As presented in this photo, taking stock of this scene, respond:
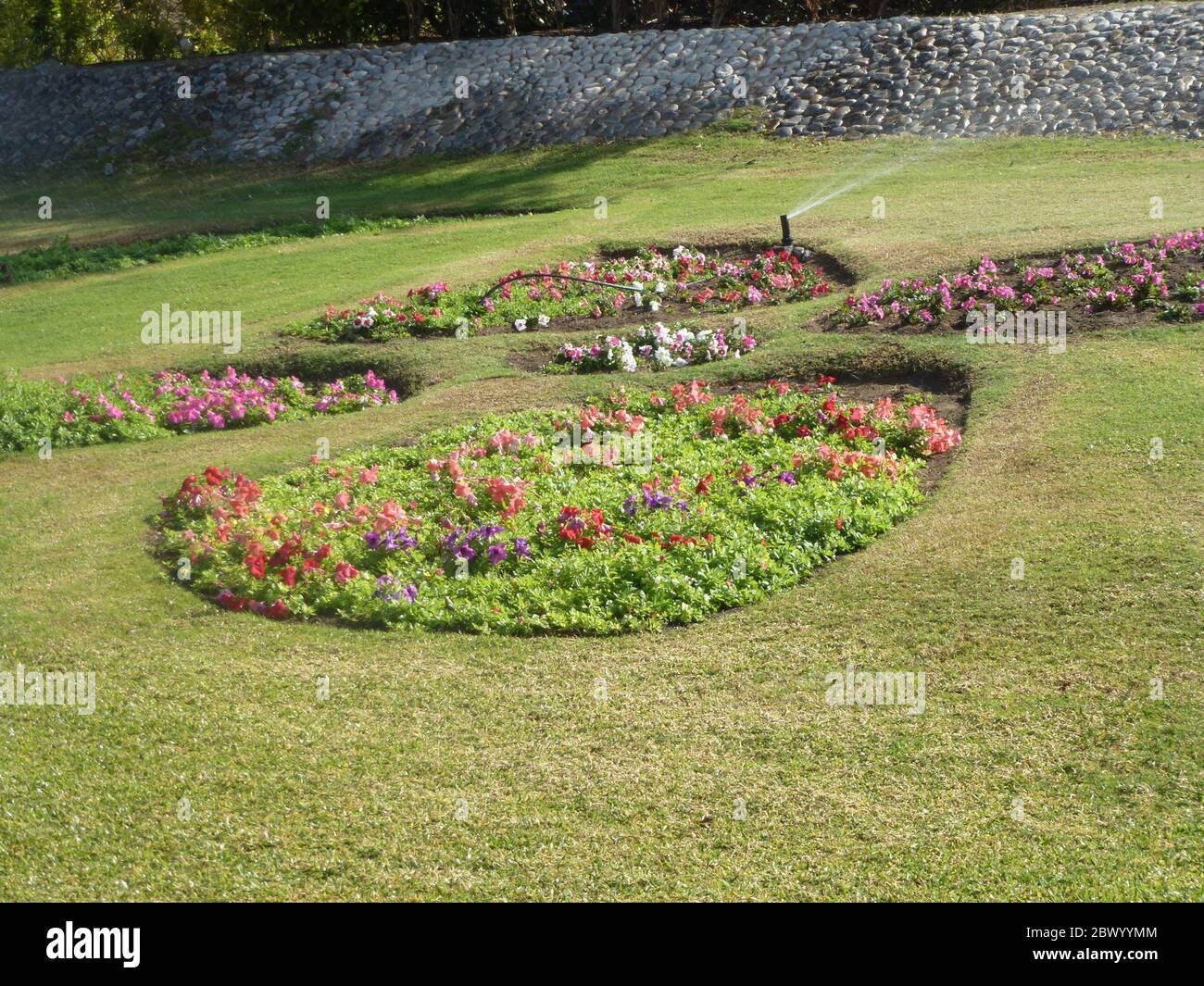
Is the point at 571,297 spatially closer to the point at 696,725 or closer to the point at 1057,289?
the point at 1057,289

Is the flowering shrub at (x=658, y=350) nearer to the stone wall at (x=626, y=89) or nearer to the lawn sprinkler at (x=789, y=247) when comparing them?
the lawn sprinkler at (x=789, y=247)

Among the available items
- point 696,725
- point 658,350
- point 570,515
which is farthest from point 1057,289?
point 696,725

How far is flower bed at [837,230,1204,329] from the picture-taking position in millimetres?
11375

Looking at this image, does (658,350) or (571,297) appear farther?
(571,297)

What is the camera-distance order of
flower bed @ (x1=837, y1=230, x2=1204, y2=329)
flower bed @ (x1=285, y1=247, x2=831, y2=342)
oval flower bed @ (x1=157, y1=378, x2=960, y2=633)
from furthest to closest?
flower bed @ (x1=285, y1=247, x2=831, y2=342)
flower bed @ (x1=837, y1=230, x2=1204, y2=329)
oval flower bed @ (x1=157, y1=378, x2=960, y2=633)

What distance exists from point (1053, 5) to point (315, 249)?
17419mm

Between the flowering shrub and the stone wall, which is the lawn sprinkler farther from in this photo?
the stone wall

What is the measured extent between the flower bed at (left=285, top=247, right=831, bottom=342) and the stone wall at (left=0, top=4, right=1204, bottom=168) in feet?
31.1

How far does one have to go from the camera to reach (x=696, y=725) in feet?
18.7

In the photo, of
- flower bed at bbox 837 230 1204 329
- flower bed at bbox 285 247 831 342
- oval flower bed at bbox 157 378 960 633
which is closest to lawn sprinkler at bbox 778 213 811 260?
flower bed at bbox 285 247 831 342

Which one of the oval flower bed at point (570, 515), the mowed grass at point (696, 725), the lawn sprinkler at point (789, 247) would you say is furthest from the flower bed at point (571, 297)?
the mowed grass at point (696, 725)

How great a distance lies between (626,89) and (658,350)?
15.4 m

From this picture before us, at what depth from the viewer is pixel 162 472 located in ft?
32.0

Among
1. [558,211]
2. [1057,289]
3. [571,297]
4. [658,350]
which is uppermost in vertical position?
[558,211]
